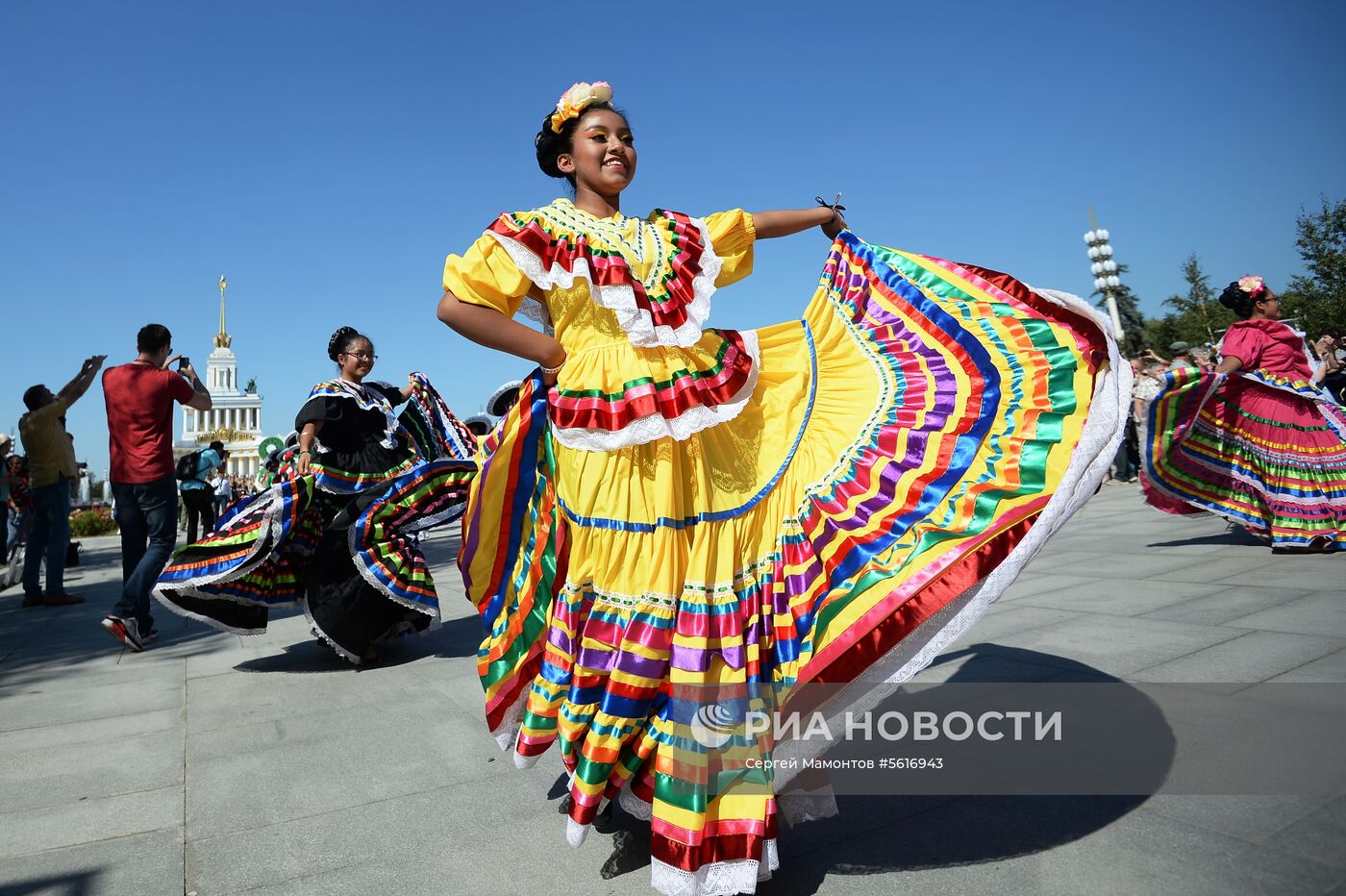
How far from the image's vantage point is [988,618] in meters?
4.66

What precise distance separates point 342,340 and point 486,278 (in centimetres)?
312

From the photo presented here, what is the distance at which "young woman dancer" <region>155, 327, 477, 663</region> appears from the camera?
181 inches

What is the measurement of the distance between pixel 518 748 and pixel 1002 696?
1.85 meters

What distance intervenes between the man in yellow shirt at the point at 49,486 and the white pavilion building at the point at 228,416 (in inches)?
3272

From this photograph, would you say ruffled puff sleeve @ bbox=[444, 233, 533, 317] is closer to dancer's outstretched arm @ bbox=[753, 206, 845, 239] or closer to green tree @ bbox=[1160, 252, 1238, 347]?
dancer's outstretched arm @ bbox=[753, 206, 845, 239]

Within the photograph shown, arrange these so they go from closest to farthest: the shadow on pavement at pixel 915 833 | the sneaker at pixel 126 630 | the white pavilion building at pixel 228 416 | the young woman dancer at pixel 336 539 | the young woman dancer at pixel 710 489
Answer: the young woman dancer at pixel 710 489 → the shadow on pavement at pixel 915 833 → the young woman dancer at pixel 336 539 → the sneaker at pixel 126 630 → the white pavilion building at pixel 228 416

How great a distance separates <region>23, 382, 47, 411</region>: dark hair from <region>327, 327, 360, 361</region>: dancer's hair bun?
549 cm

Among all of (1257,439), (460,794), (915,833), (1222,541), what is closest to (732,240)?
(915,833)

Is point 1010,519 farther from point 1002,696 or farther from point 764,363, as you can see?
point 1002,696

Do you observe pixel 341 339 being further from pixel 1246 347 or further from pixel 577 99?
pixel 1246 347

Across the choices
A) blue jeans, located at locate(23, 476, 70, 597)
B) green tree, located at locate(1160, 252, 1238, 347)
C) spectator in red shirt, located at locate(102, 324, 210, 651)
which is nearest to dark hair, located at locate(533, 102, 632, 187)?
spectator in red shirt, located at locate(102, 324, 210, 651)

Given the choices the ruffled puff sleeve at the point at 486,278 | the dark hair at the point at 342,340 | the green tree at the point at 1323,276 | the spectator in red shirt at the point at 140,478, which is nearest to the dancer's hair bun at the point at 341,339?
the dark hair at the point at 342,340

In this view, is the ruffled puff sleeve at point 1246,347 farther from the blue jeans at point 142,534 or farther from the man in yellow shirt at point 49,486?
the man in yellow shirt at point 49,486

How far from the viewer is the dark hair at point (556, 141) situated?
254 centimetres
